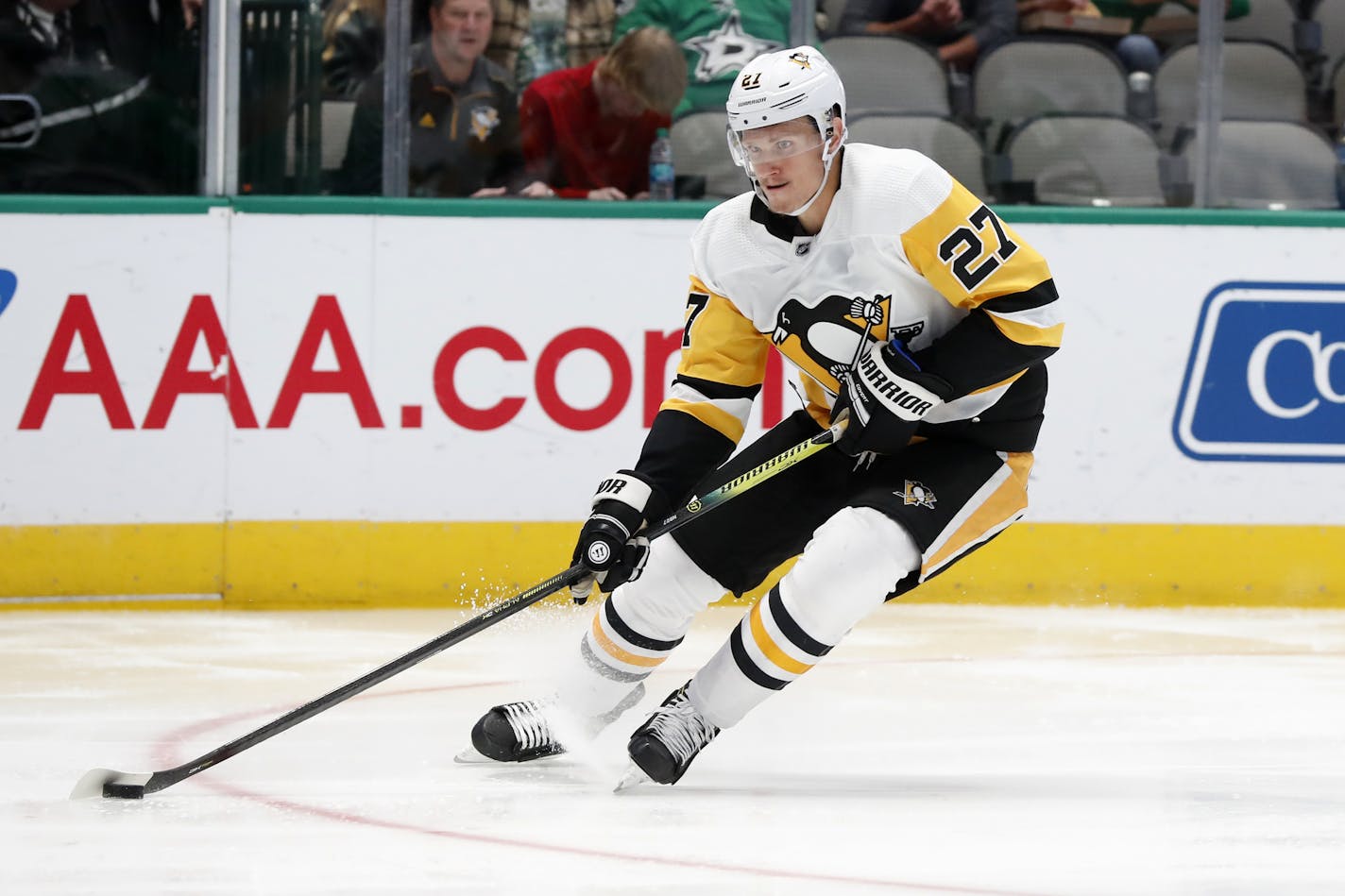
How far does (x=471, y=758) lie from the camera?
3.08 meters

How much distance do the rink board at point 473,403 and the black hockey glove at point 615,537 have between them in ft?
6.62

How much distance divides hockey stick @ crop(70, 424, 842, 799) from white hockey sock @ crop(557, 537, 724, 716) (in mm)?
58

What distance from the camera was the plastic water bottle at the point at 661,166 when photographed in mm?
5066

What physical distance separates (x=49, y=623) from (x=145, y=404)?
0.58 metres

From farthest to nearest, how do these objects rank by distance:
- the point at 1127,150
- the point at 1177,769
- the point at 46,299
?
1. the point at 1127,150
2. the point at 46,299
3. the point at 1177,769

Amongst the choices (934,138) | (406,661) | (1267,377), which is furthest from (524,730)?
(1267,377)

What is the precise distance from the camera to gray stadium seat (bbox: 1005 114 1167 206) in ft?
16.9

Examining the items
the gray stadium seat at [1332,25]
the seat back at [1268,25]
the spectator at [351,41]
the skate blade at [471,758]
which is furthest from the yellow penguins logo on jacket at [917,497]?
the gray stadium seat at [1332,25]

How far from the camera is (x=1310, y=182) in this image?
522cm

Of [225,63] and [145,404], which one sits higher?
[225,63]

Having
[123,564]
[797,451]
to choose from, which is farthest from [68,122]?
[797,451]

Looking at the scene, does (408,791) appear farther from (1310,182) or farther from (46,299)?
(1310,182)

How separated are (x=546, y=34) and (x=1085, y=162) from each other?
147 cm

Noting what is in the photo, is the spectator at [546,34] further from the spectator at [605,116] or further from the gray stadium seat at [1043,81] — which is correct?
the gray stadium seat at [1043,81]
